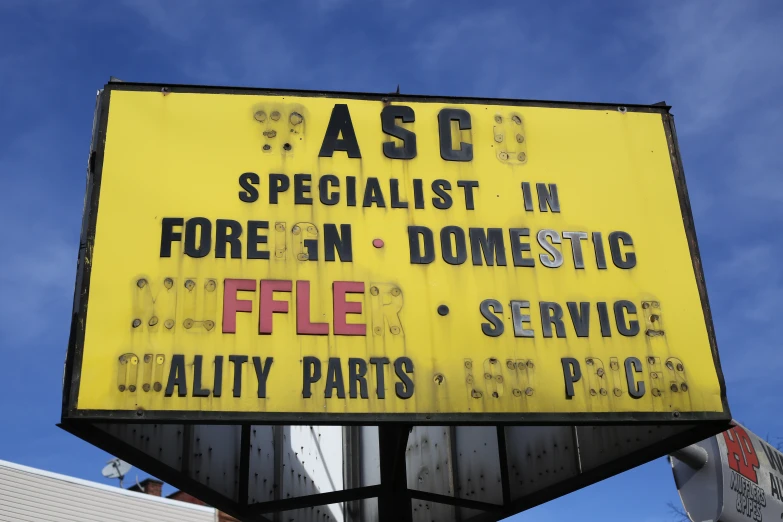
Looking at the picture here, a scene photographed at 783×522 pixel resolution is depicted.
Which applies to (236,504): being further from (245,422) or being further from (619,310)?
(619,310)

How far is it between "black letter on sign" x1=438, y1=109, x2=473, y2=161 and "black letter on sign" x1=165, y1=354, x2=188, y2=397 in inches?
96.0

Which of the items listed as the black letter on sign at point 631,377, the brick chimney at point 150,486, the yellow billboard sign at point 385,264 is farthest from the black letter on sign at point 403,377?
the brick chimney at point 150,486

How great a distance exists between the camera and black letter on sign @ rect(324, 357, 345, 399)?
6.31 meters

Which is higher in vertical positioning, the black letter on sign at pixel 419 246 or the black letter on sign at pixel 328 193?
the black letter on sign at pixel 328 193

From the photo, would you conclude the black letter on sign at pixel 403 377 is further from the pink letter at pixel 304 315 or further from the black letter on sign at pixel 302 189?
the black letter on sign at pixel 302 189

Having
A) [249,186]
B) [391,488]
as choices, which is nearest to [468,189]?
[249,186]

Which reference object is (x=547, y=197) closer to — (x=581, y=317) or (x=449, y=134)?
(x=449, y=134)

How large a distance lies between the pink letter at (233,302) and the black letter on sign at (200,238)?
0.29 m

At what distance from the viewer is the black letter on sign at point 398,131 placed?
7.46m

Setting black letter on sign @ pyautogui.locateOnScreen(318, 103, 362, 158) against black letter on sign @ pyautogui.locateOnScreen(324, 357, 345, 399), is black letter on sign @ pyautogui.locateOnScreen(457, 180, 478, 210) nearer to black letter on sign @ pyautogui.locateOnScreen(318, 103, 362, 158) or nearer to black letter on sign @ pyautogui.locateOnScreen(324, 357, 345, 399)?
black letter on sign @ pyautogui.locateOnScreen(318, 103, 362, 158)

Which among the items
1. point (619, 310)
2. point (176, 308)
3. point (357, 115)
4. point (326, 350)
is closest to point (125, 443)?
point (176, 308)

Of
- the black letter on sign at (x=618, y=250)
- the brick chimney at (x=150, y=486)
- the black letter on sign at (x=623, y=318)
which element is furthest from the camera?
the brick chimney at (x=150, y=486)

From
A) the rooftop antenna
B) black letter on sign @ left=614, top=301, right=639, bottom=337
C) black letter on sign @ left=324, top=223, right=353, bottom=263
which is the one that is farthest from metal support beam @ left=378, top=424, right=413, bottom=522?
the rooftop antenna

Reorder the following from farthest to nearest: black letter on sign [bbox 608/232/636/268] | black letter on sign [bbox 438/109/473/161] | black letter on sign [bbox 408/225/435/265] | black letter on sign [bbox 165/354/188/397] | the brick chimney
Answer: the brick chimney
black letter on sign [bbox 438/109/473/161]
black letter on sign [bbox 608/232/636/268]
black letter on sign [bbox 408/225/435/265]
black letter on sign [bbox 165/354/188/397]
